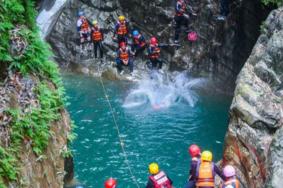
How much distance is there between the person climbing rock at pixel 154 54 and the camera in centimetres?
2059

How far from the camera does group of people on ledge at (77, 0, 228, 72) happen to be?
68.2 ft

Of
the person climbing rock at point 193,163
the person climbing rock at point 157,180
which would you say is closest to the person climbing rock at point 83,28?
the person climbing rock at point 193,163

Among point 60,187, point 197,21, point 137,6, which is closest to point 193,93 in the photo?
point 197,21

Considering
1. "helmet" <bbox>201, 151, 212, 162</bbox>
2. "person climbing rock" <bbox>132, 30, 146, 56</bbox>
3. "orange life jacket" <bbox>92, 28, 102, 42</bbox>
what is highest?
"orange life jacket" <bbox>92, 28, 102, 42</bbox>

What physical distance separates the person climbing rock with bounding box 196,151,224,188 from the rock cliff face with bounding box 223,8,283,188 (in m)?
1.51

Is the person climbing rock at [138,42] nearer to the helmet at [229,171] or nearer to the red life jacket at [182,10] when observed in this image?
the red life jacket at [182,10]

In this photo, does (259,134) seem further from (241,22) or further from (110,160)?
(241,22)

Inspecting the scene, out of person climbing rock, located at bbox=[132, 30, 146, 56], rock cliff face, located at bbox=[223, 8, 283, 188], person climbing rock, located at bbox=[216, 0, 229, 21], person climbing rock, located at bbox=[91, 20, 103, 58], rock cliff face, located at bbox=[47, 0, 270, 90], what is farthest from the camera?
person climbing rock, located at bbox=[91, 20, 103, 58]

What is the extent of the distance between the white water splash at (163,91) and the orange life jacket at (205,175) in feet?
29.2

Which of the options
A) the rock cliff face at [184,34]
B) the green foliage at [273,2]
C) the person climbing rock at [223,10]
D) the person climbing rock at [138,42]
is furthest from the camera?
the person climbing rock at [138,42]

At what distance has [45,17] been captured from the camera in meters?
23.8

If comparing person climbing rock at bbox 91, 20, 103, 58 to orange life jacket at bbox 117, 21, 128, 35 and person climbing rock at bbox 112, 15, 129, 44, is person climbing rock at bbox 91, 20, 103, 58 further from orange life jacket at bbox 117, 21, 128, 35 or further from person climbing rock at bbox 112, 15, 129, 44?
orange life jacket at bbox 117, 21, 128, 35

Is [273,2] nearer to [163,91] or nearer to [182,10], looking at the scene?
[182,10]

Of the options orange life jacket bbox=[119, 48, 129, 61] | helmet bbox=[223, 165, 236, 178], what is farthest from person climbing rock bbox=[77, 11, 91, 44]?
helmet bbox=[223, 165, 236, 178]
